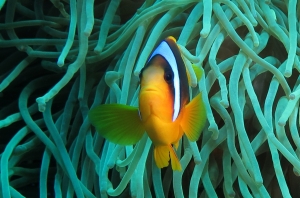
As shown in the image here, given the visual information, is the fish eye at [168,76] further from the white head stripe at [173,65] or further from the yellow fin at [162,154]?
the yellow fin at [162,154]

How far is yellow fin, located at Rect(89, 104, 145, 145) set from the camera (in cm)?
63

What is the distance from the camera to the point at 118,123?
649 mm

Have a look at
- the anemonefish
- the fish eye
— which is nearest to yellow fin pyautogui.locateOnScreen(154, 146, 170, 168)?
the anemonefish

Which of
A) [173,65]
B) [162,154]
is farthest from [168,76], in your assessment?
[162,154]

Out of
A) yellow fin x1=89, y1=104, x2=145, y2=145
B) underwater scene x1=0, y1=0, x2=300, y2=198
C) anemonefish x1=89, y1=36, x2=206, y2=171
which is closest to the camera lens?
anemonefish x1=89, y1=36, x2=206, y2=171

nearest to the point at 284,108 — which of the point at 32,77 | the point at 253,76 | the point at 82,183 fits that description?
the point at 253,76

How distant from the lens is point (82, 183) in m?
0.93

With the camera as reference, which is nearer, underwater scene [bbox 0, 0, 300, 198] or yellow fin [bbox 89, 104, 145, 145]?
yellow fin [bbox 89, 104, 145, 145]

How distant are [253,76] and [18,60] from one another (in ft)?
2.26

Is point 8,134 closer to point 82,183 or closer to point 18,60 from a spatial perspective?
point 18,60

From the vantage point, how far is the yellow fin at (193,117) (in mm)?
608

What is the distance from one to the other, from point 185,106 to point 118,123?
11 centimetres

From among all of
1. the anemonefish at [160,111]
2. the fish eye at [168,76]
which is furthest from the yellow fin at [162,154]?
the fish eye at [168,76]

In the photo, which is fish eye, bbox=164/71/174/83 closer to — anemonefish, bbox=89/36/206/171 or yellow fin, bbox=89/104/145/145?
anemonefish, bbox=89/36/206/171
